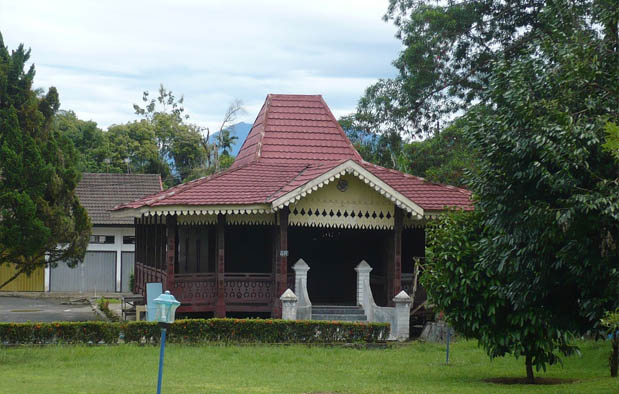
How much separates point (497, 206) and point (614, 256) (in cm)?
195

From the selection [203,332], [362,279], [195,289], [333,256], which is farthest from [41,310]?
[362,279]

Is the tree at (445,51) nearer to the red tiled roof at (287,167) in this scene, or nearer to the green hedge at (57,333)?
the red tiled roof at (287,167)

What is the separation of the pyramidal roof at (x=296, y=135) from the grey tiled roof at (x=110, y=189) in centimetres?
1389

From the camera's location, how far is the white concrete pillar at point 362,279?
81.4 ft

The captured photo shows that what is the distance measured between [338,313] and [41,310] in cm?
1270

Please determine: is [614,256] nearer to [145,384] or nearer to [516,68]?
[516,68]

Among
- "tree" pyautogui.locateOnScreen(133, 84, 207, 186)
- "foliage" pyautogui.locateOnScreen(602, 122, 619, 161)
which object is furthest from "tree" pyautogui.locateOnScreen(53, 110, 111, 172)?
"foliage" pyautogui.locateOnScreen(602, 122, 619, 161)

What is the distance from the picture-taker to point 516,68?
46.3 ft

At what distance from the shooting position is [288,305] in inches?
917

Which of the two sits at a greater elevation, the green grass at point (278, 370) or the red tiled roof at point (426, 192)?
the red tiled roof at point (426, 192)

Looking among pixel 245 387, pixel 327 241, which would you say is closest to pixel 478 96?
pixel 327 241

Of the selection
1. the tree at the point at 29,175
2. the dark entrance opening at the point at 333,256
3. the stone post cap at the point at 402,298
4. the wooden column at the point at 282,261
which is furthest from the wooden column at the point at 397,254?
the tree at the point at 29,175

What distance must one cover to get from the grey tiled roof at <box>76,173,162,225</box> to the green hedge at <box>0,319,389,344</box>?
20316 millimetres

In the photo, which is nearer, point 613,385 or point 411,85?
point 613,385
